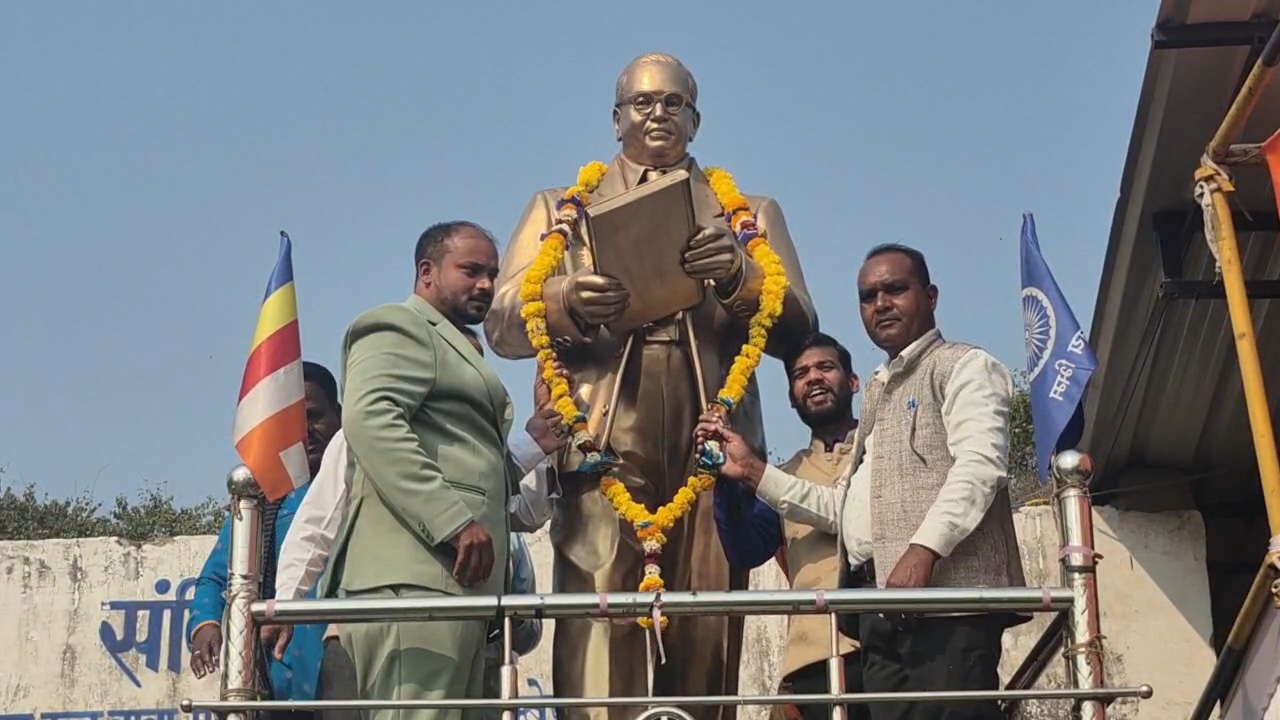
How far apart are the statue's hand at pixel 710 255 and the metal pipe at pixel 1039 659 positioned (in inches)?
57.3

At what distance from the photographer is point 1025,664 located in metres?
5.04

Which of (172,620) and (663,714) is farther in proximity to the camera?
(172,620)

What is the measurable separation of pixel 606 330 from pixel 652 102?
0.77 meters

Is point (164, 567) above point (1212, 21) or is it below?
below

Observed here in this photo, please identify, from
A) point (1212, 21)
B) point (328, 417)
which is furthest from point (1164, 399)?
point (328, 417)

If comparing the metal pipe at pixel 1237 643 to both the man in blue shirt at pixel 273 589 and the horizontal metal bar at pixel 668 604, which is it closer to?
the horizontal metal bar at pixel 668 604

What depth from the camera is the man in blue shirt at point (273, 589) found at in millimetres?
4992

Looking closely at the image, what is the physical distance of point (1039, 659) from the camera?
492 centimetres

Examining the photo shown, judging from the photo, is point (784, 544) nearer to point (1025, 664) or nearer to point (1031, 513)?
point (1025, 664)

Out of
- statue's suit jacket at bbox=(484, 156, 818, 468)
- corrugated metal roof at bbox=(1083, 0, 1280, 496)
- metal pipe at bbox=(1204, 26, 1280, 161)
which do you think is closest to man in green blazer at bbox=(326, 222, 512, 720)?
statue's suit jacket at bbox=(484, 156, 818, 468)

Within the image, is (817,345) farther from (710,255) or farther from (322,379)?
(322,379)

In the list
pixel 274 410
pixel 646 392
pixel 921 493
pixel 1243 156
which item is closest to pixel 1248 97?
pixel 1243 156

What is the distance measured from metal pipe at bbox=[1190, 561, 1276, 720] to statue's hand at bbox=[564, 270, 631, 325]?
1.99 m

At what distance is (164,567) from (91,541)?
0.42 metres
